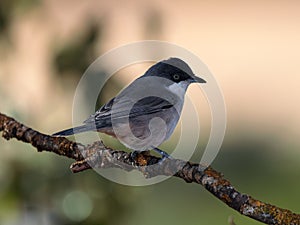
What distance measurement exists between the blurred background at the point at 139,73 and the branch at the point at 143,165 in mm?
807

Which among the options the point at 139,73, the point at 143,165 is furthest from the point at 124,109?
the point at 139,73

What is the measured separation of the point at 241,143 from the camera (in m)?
8.57

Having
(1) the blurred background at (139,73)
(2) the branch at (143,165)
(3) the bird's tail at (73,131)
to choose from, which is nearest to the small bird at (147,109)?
(3) the bird's tail at (73,131)

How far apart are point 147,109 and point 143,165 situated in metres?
0.66

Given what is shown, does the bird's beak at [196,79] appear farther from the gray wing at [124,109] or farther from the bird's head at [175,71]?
the gray wing at [124,109]

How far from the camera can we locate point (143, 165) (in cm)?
263

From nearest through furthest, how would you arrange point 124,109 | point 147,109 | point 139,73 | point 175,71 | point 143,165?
1. point 143,165
2. point 124,109
3. point 147,109
4. point 175,71
5. point 139,73

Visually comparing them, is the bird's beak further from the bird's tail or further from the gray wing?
the bird's tail

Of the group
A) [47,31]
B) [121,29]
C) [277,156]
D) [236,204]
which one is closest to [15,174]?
[47,31]

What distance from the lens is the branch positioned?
2.20 m

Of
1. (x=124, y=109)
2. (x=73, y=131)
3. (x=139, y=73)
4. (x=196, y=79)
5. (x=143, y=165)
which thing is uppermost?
(x=139, y=73)

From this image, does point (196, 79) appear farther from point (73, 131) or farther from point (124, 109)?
point (73, 131)

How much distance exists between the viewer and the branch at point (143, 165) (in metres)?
2.20

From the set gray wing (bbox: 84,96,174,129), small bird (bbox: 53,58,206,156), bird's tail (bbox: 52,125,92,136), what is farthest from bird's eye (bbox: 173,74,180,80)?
bird's tail (bbox: 52,125,92,136)
